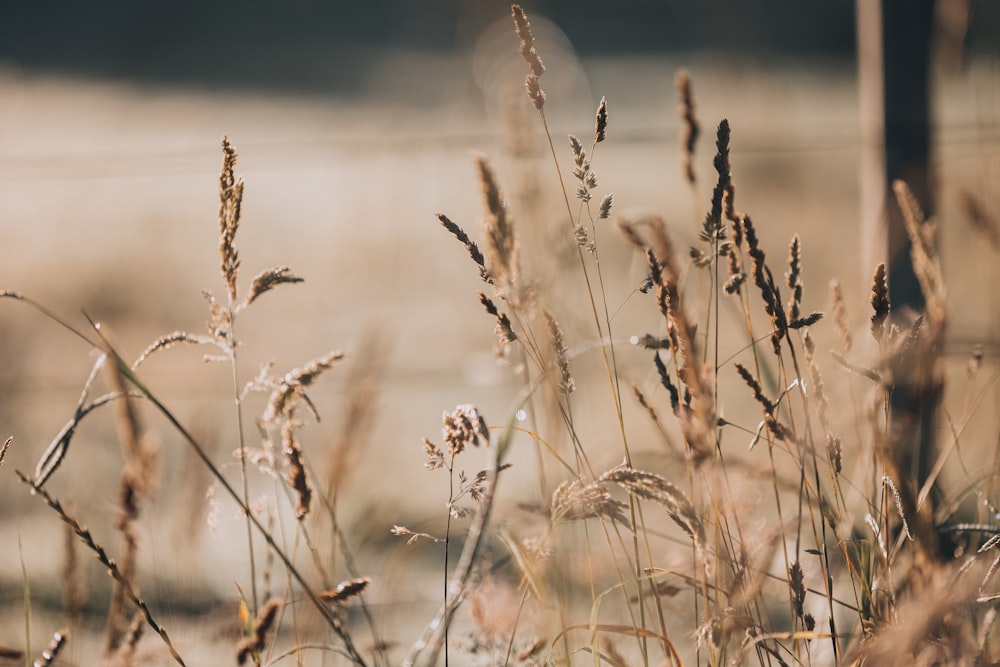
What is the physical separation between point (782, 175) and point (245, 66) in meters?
4.21

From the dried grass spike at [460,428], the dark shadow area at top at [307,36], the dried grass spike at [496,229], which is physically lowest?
the dried grass spike at [460,428]

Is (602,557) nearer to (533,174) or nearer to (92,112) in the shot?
(533,174)

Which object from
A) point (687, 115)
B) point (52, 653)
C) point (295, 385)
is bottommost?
point (52, 653)

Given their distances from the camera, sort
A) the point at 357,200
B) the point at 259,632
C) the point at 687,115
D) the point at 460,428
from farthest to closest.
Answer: the point at 357,200
the point at 687,115
the point at 460,428
the point at 259,632

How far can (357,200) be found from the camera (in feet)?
16.8

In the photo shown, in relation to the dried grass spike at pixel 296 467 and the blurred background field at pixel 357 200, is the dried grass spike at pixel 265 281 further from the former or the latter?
the blurred background field at pixel 357 200

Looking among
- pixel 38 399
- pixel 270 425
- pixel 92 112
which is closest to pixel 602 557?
pixel 270 425

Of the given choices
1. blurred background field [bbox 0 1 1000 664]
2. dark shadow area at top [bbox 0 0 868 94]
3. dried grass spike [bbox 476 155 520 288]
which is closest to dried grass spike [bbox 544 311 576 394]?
dried grass spike [bbox 476 155 520 288]

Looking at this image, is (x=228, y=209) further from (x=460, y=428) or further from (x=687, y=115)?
(x=687, y=115)

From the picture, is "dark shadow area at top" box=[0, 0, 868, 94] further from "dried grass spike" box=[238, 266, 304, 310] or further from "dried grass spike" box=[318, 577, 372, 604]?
"dried grass spike" box=[318, 577, 372, 604]

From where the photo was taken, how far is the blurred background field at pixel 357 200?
1917mm

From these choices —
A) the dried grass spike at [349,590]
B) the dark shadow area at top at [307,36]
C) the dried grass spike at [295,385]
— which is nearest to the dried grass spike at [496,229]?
the dried grass spike at [295,385]

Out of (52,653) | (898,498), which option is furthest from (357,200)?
(898,498)

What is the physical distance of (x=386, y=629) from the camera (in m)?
1.61
